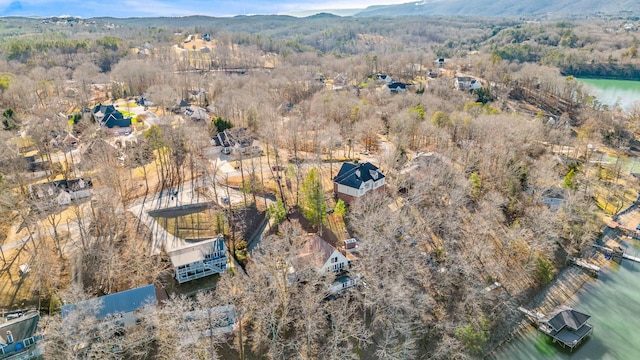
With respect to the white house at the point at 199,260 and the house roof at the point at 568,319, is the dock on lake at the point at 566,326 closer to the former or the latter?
the house roof at the point at 568,319

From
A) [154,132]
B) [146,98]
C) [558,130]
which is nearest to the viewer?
[154,132]

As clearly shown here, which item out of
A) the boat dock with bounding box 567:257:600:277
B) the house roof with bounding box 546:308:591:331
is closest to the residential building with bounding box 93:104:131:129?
the house roof with bounding box 546:308:591:331

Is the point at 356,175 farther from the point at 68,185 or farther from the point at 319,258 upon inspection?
the point at 68,185

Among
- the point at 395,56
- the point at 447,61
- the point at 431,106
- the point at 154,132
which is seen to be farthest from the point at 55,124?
the point at 447,61

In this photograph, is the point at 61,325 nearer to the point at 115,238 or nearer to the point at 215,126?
the point at 115,238

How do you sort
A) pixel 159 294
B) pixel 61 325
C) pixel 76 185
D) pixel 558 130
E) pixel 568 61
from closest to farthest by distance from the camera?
pixel 61 325 < pixel 159 294 < pixel 76 185 < pixel 558 130 < pixel 568 61

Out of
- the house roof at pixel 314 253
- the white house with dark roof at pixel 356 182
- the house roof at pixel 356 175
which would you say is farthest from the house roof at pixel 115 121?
the house roof at pixel 314 253
